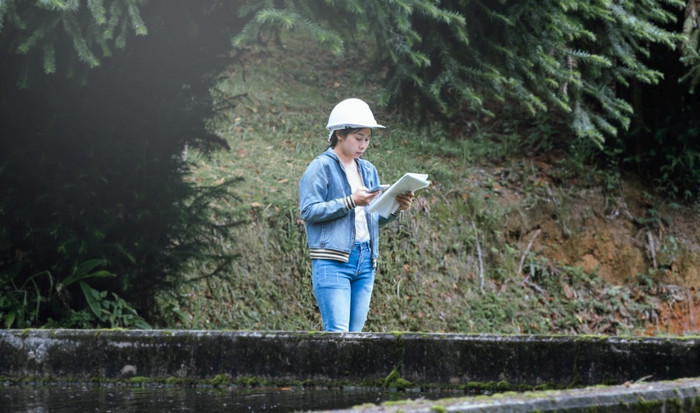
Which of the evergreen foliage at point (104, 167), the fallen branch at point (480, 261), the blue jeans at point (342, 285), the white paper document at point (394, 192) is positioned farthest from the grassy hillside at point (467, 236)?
the white paper document at point (394, 192)

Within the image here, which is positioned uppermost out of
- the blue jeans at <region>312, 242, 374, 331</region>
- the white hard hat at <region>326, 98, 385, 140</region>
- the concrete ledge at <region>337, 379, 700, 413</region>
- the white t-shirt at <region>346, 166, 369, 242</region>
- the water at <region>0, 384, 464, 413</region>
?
the white hard hat at <region>326, 98, 385, 140</region>

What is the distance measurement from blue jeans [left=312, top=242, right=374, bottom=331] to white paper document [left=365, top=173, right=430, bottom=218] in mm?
250

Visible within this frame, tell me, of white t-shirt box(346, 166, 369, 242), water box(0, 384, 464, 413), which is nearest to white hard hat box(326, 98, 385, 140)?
white t-shirt box(346, 166, 369, 242)

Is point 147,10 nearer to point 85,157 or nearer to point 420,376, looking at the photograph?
point 85,157

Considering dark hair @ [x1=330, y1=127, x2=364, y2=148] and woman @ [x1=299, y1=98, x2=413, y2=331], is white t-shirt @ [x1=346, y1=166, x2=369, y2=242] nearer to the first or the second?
woman @ [x1=299, y1=98, x2=413, y2=331]

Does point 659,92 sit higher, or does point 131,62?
point 659,92

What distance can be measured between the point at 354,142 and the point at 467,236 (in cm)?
683

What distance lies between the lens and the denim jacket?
5.70 metres

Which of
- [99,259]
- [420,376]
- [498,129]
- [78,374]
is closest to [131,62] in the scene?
[99,259]

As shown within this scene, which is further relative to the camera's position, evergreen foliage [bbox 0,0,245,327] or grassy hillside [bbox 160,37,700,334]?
grassy hillside [bbox 160,37,700,334]

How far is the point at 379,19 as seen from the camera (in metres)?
7.82

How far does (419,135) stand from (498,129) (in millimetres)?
1435

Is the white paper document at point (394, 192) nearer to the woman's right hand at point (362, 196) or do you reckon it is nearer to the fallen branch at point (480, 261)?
the woman's right hand at point (362, 196)

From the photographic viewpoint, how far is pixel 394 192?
580cm
